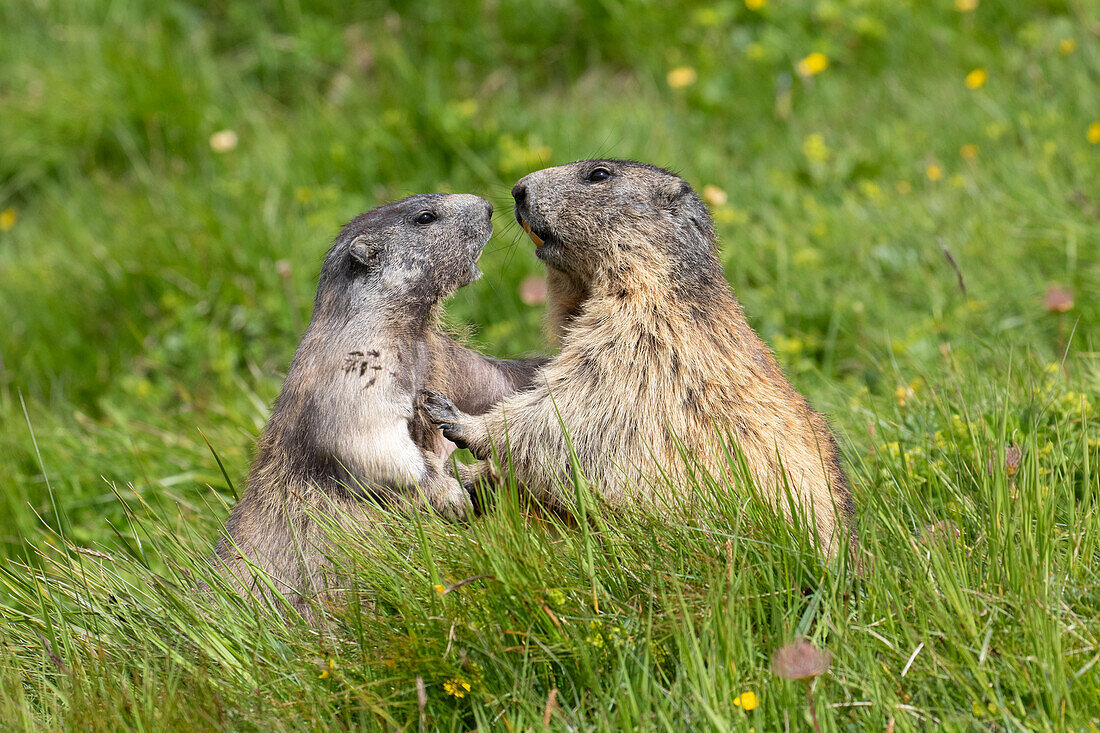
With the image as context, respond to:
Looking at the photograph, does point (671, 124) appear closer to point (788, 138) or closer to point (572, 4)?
point (788, 138)

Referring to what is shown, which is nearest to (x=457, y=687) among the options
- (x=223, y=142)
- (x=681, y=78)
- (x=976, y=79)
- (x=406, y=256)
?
(x=406, y=256)

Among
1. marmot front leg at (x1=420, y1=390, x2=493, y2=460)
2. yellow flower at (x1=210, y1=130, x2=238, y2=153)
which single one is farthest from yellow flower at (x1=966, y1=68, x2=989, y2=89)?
marmot front leg at (x1=420, y1=390, x2=493, y2=460)

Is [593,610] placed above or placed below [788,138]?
below

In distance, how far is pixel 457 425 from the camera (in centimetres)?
395

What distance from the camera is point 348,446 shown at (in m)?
3.82

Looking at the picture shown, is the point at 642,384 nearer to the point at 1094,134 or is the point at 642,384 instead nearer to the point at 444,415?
the point at 444,415

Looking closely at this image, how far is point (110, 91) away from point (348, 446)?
6.07 m

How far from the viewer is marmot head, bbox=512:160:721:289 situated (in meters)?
4.30

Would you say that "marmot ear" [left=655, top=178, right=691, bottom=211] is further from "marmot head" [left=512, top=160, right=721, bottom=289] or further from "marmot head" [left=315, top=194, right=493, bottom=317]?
"marmot head" [left=315, top=194, right=493, bottom=317]

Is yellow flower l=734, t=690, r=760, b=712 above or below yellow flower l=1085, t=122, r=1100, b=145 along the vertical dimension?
below

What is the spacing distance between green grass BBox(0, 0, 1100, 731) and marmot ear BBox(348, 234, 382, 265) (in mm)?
534

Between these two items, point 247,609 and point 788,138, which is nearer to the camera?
point 247,609

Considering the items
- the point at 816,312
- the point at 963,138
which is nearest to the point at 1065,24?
the point at 963,138

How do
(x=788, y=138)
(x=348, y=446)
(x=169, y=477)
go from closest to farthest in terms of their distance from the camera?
(x=348, y=446), (x=169, y=477), (x=788, y=138)
